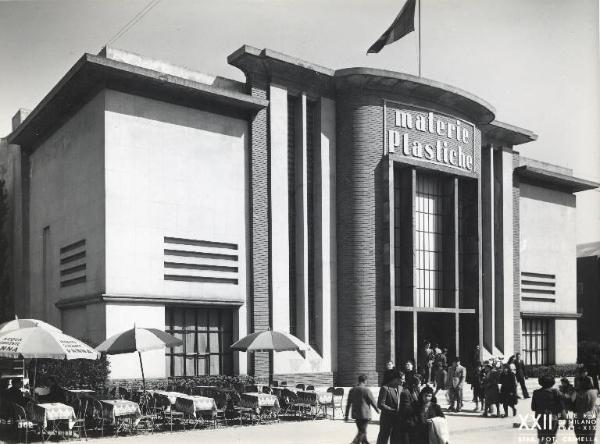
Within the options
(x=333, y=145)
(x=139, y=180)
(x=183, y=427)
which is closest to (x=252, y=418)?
(x=183, y=427)

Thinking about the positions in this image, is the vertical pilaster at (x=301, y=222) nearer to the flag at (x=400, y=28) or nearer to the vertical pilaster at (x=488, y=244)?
the flag at (x=400, y=28)

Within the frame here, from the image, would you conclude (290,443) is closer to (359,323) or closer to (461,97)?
(359,323)

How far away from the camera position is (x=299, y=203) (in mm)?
27781

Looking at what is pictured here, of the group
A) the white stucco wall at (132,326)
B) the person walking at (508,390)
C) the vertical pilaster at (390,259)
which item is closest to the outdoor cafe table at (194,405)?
the white stucco wall at (132,326)

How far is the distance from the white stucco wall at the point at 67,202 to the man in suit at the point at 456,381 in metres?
10.7

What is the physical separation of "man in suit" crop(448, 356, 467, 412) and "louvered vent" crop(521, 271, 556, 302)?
658 inches

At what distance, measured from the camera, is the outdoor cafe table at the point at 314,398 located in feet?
64.9

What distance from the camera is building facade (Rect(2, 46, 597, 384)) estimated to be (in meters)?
23.5

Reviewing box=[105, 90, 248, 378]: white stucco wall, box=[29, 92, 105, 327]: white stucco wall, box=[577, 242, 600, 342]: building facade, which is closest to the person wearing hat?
box=[105, 90, 248, 378]: white stucco wall

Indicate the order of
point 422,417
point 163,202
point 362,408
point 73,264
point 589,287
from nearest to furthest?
point 422,417
point 362,408
point 163,202
point 73,264
point 589,287

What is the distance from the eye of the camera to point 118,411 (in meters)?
16.5

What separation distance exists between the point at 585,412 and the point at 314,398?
8.20 metres

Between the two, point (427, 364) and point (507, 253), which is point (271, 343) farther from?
point (507, 253)

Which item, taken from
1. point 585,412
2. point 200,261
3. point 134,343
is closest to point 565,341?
point 200,261
